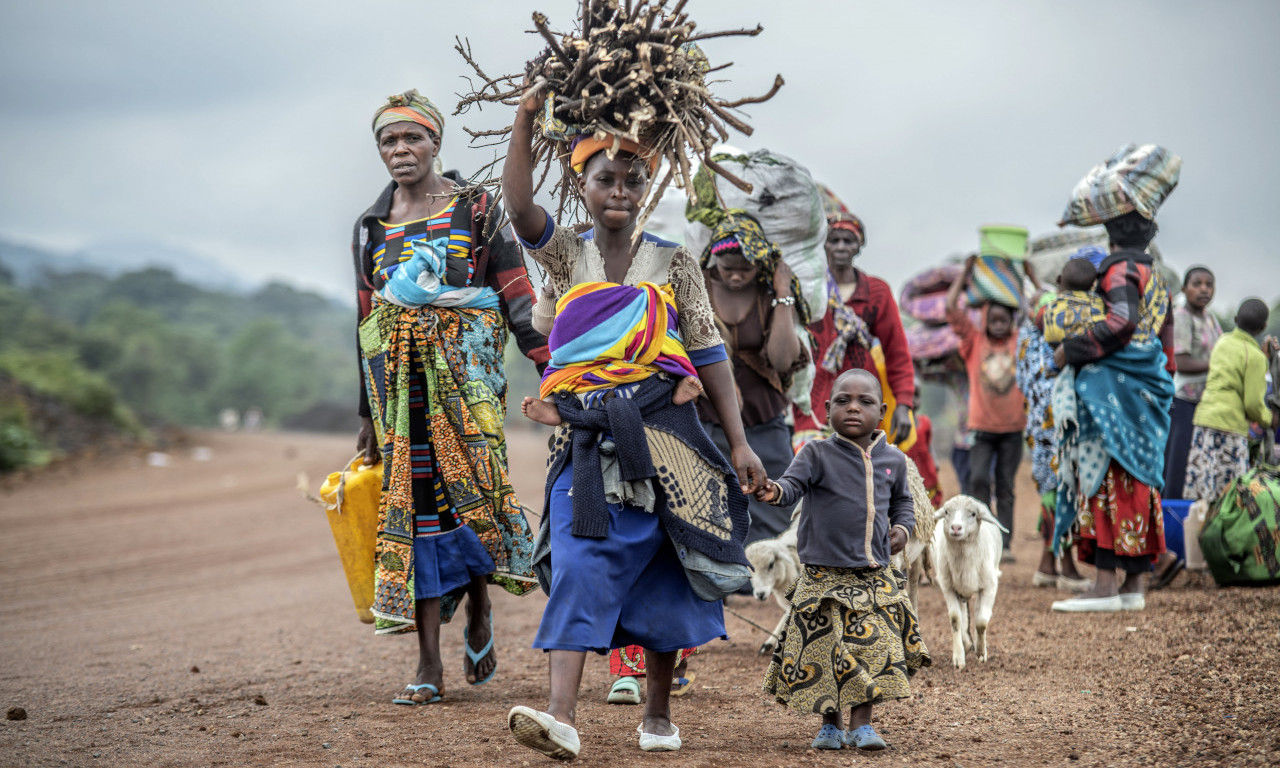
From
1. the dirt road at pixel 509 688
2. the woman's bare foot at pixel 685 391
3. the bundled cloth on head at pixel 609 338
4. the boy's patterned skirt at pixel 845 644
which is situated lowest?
the dirt road at pixel 509 688

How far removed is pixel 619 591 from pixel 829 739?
99 centimetres

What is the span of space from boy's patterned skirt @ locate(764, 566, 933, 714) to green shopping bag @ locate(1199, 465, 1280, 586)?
4.49 m

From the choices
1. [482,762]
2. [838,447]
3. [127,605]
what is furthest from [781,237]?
[127,605]

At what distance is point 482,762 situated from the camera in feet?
12.9

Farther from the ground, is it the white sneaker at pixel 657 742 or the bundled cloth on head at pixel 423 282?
the bundled cloth on head at pixel 423 282

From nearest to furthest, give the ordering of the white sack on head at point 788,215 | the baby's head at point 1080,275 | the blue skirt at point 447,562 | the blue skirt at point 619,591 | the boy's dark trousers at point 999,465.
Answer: the blue skirt at point 619,591 → the blue skirt at point 447,562 → the white sack on head at point 788,215 → the baby's head at point 1080,275 → the boy's dark trousers at point 999,465

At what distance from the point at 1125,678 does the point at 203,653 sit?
5270 mm

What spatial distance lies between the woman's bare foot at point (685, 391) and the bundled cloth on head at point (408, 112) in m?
2.21

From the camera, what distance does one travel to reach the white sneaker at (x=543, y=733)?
3447mm

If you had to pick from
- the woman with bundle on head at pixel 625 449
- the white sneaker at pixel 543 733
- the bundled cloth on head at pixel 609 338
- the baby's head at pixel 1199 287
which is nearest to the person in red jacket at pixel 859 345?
the woman with bundle on head at pixel 625 449

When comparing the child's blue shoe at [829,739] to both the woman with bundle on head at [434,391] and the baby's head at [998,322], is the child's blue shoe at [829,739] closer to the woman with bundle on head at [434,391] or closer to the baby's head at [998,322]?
the woman with bundle on head at [434,391]

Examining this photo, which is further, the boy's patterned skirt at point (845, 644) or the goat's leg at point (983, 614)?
the goat's leg at point (983, 614)

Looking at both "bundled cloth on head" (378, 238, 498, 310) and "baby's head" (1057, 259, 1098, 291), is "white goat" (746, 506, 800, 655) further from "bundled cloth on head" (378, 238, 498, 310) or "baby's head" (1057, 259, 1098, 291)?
"baby's head" (1057, 259, 1098, 291)

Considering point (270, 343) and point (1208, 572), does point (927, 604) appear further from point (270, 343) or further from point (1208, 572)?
point (270, 343)
